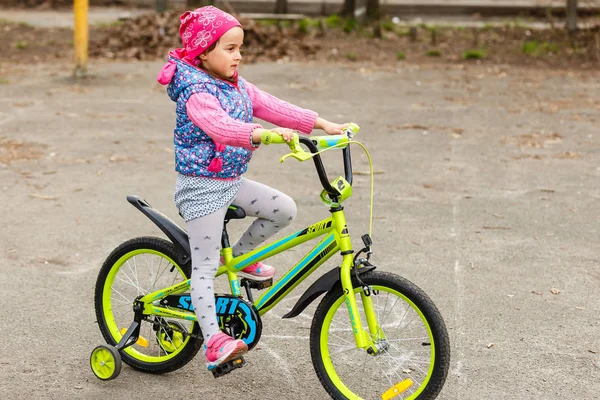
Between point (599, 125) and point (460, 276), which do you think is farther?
point (599, 125)

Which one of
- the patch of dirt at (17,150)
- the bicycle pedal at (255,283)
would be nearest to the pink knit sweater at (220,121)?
the bicycle pedal at (255,283)

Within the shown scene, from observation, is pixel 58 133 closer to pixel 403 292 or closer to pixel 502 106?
Result: pixel 502 106

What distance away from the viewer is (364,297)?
12.5ft

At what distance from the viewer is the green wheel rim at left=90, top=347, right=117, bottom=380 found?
4.23m

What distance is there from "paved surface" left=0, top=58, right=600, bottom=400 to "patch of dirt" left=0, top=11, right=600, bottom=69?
1.16 meters

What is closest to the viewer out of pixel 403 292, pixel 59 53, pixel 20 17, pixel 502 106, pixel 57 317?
pixel 403 292

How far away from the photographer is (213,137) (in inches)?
148

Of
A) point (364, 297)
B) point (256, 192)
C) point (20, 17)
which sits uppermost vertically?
point (256, 192)

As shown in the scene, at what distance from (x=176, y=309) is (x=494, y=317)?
180cm

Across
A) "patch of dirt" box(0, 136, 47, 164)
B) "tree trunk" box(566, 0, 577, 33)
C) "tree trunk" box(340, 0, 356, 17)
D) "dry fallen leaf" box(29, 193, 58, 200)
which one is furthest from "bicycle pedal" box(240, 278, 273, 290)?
"tree trunk" box(340, 0, 356, 17)

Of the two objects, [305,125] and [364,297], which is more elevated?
[305,125]

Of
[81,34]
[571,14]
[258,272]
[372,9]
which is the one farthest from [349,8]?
[258,272]

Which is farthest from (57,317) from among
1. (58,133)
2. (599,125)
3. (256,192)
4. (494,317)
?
(599,125)

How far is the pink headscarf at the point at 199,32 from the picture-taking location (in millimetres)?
3824
